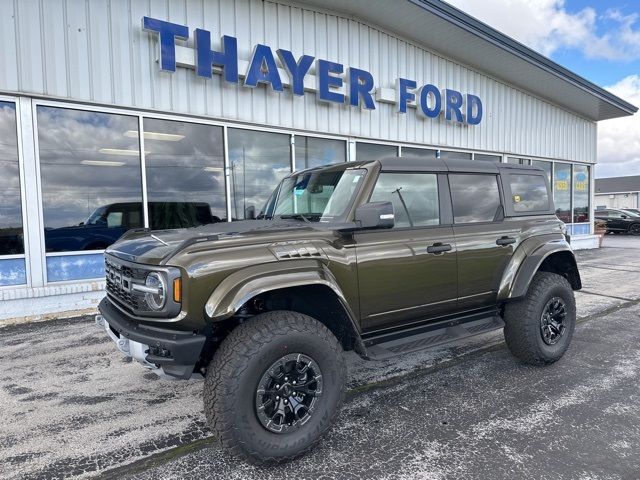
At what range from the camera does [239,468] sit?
2.56m

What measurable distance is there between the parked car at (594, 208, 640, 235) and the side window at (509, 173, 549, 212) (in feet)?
79.4

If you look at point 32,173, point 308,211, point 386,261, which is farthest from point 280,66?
point 386,261

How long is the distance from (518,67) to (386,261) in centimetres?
1138

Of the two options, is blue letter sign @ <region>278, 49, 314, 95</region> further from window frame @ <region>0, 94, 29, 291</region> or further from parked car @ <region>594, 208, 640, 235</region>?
parked car @ <region>594, 208, 640, 235</region>

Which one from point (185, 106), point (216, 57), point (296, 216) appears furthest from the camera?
point (216, 57)

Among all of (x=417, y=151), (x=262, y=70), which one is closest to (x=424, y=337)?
(x=262, y=70)

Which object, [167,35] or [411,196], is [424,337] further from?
[167,35]

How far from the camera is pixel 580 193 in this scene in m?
16.1

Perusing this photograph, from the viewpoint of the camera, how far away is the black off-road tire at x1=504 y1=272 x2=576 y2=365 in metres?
3.88

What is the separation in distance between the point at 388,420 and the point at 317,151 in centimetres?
687

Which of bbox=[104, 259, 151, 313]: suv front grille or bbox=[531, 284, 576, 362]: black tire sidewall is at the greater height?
bbox=[104, 259, 151, 313]: suv front grille

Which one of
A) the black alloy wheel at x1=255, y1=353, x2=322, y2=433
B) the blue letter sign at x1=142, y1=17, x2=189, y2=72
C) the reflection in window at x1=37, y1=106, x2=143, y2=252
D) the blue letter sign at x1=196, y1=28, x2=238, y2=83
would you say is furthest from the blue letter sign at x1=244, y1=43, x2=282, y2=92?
the black alloy wheel at x1=255, y1=353, x2=322, y2=433

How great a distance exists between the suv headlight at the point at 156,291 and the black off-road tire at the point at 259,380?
1.48ft

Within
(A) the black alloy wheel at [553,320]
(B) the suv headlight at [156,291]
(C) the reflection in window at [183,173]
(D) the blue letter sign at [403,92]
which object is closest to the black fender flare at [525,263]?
(A) the black alloy wheel at [553,320]
